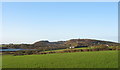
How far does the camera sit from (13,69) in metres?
17.8

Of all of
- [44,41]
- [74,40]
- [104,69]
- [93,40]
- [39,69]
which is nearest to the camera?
[104,69]

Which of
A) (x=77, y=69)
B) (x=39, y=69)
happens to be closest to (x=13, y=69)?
(x=39, y=69)

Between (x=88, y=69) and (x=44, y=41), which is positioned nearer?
(x=88, y=69)

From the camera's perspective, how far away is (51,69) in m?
16.3

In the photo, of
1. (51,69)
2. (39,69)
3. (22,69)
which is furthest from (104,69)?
(22,69)

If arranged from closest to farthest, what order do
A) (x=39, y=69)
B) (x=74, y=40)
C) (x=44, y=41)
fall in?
(x=39, y=69)
(x=74, y=40)
(x=44, y=41)

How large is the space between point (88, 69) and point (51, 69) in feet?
11.1

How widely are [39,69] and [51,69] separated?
1.32m

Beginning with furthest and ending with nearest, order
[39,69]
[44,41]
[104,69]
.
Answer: [44,41]
[39,69]
[104,69]

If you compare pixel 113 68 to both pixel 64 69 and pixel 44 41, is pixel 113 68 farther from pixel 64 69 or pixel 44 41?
pixel 44 41

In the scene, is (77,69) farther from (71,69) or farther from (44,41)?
(44,41)

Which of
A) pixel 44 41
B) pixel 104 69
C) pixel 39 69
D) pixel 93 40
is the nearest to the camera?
pixel 104 69

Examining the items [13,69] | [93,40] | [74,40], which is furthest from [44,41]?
[13,69]

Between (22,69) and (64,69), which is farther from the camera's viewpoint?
(22,69)
